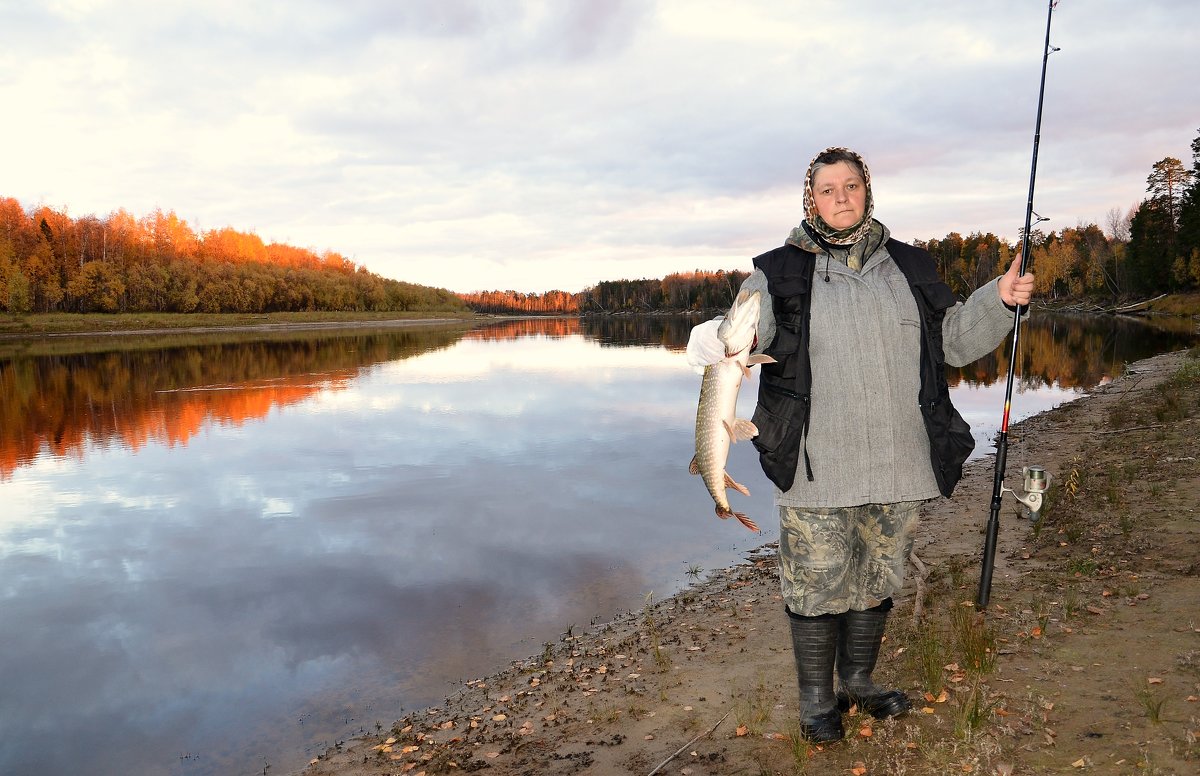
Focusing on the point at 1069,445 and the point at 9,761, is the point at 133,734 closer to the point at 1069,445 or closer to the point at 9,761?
the point at 9,761

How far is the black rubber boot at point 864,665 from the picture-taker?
13.9ft

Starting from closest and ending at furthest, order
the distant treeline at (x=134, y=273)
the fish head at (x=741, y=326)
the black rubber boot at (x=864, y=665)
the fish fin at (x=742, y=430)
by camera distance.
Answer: the fish head at (x=741, y=326), the fish fin at (x=742, y=430), the black rubber boot at (x=864, y=665), the distant treeline at (x=134, y=273)

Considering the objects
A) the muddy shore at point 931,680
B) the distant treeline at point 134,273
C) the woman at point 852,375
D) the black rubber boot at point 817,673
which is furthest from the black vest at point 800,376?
the distant treeline at point 134,273

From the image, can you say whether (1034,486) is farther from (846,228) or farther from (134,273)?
(134,273)

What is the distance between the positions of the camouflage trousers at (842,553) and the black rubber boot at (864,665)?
209 mm

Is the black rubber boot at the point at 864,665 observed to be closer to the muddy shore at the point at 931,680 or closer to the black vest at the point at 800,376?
the muddy shore at the point at 931,680

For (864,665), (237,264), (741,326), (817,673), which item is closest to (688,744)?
(817,673)

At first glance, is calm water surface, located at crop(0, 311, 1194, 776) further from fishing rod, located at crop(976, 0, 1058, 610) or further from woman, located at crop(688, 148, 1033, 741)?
woman, located at crop(688, 148, 1033, 741)

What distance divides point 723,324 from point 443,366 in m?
38.9

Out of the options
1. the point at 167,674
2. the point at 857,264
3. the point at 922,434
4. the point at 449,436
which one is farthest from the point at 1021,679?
the point at 449,436

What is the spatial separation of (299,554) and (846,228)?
385 inches

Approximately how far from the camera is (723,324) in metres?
3.49

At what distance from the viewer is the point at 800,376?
3.72 metres

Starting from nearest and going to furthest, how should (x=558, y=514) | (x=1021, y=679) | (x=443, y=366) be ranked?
(x=1021, y=679) → (x=558, y=514) → (x=443, y=366)
